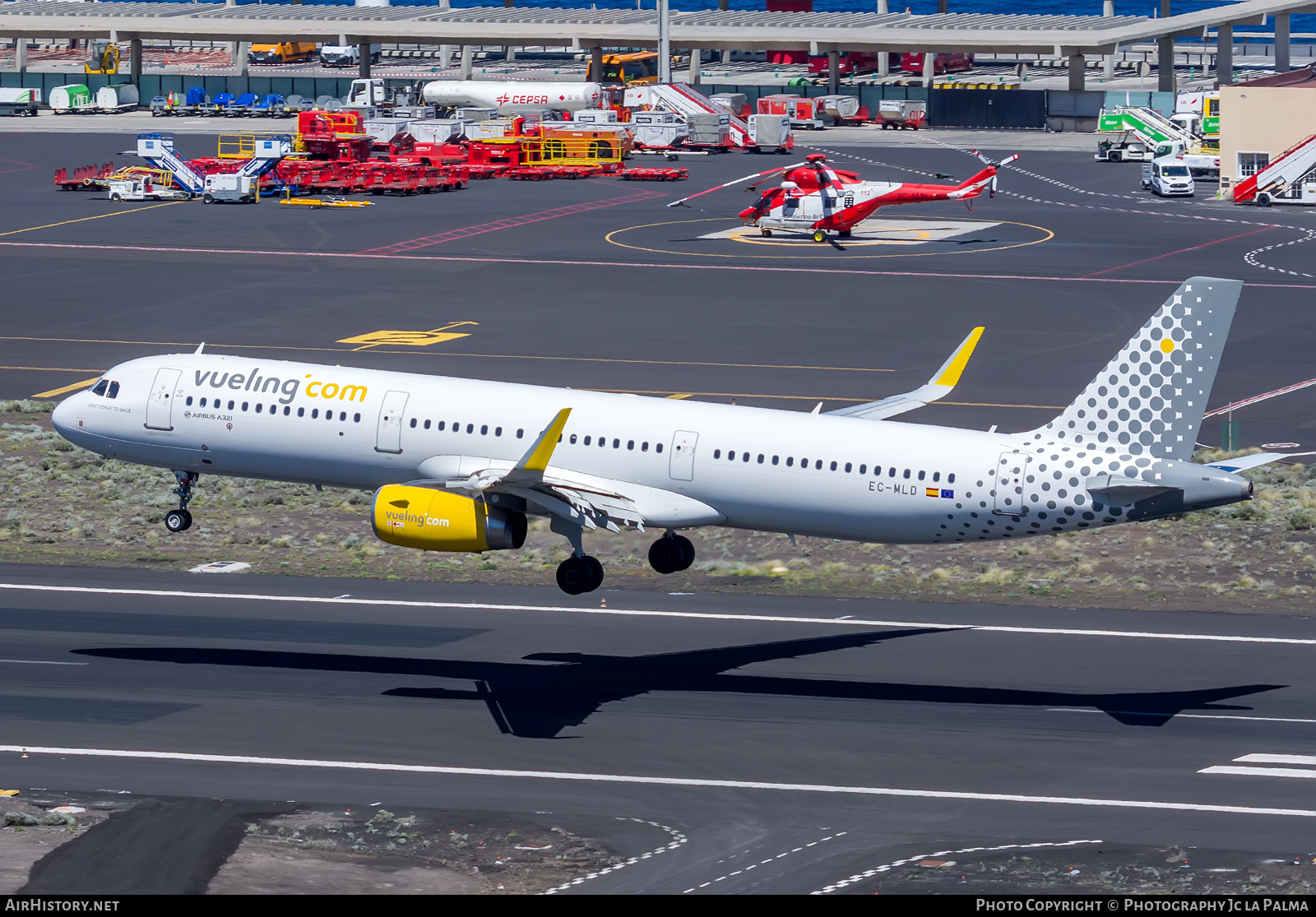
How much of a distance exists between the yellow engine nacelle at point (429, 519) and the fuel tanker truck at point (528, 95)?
495ft

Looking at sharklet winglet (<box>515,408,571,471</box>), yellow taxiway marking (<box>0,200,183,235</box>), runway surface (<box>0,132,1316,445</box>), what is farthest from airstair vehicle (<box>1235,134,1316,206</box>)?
sharklet winglet (<box>515,408,571,471</box>)

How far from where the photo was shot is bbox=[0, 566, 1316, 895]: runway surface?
3794 centimetres

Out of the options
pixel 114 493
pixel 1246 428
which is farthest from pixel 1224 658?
pixel 114 493

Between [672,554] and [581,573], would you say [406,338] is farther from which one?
[581,573]

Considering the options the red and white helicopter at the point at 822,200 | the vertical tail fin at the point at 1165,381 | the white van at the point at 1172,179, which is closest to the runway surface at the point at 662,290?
the white van at the point at 1172,179

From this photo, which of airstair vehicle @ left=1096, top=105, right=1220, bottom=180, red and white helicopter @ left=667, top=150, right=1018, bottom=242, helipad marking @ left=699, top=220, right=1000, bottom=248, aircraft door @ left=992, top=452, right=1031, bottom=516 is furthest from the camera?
airstair vehicle @ left=1096, top=105, right=1220, bottom=180

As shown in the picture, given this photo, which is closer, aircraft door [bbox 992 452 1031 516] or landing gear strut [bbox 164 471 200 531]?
aircraft door [bbox 992 452 1031 516]

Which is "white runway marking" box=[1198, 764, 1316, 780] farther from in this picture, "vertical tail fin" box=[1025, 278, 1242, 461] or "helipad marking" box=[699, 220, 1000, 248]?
"helipad marking" box=[699, 220, 1000, 248]

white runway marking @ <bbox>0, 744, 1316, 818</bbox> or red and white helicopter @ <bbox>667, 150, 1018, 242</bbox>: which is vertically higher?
red and white helicopter @ <bbox>667, 150, 1018, 242</bbox>

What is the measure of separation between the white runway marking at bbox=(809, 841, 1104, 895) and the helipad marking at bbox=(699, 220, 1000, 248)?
9204 cm

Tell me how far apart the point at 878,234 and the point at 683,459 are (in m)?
87.1

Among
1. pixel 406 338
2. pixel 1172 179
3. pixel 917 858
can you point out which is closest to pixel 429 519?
pixel 917 858

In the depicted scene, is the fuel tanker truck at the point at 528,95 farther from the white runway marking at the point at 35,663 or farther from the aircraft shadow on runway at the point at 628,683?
the white runway marking at the point at 35,663

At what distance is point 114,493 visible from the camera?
67500mm
